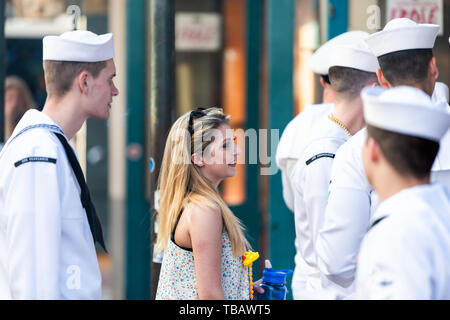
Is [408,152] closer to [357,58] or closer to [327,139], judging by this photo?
[327,139]

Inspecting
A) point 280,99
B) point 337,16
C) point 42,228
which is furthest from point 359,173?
point 280,99

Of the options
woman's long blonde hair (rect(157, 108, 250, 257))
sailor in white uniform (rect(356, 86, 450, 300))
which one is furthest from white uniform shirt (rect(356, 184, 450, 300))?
woman's long blonde hair (rect(157, 108, 250, 257))

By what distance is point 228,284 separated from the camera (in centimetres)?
312

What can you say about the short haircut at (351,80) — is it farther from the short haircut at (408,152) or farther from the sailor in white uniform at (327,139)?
the short haircut at (408,152)

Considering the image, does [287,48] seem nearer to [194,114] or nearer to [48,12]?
[194,114]

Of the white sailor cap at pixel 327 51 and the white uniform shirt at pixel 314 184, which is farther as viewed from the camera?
the white sailor cap at pixel 327 51

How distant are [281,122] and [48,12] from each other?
3.68 m

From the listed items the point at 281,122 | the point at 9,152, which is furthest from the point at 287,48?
the point at 9,152

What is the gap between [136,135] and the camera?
22.1 ft

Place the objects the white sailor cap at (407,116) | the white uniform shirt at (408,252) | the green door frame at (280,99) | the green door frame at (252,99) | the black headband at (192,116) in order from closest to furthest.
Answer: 1. the white uniform shirt at (408,252)
2. the white sailor cap at (407,116)
3. the black headband at (192,116)
4. the green door frame at (280,99)
5. the green door frame at (252,99)

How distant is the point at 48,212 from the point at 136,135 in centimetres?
392

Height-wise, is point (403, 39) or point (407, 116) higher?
point (403, 39)

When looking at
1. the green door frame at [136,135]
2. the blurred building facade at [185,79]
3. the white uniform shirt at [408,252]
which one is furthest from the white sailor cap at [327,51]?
the green door frame at [136,135]

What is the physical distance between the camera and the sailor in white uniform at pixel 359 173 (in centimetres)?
312
